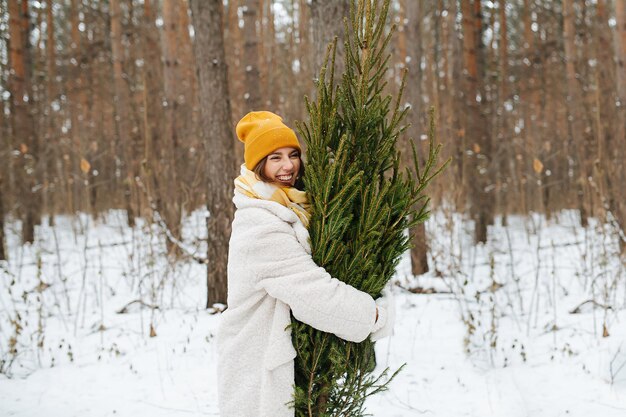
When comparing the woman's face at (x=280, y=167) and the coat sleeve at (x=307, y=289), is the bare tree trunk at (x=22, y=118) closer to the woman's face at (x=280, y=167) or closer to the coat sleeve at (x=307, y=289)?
the woman's face at (x=280, y=167)

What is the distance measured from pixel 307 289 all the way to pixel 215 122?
14.0ft

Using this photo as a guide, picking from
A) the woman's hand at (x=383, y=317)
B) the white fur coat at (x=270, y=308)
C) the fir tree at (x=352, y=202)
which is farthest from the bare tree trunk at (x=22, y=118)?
the woman's hand at (x=383, y=317)

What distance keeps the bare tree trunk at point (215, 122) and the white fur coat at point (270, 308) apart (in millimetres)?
3792

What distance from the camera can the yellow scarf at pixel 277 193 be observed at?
2.17 meters

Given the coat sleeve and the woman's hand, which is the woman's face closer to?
the coat sleeve

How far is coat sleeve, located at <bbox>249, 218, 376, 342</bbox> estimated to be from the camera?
2014 millimetres

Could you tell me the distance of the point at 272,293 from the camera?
2.06 m

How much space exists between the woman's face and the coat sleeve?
0.81ft

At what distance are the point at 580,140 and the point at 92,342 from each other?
10.6m

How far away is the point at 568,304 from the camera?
5.98 m

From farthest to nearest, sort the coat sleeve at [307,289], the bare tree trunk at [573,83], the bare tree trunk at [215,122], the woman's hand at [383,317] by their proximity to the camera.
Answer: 1. the bare tree trunk at [573,83]
2. the bare tree trunk at [215,122]
3. the woman's hand at [383,317]
4. the coat sleeve at [307,289]

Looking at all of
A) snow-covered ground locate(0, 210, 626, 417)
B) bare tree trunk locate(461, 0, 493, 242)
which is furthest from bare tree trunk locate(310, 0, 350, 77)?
bare tree trunk locate(461, 0, 493, 242)

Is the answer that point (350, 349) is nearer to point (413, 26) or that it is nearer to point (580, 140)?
point (413, 26)

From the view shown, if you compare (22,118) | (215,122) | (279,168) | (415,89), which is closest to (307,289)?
(279,168)
